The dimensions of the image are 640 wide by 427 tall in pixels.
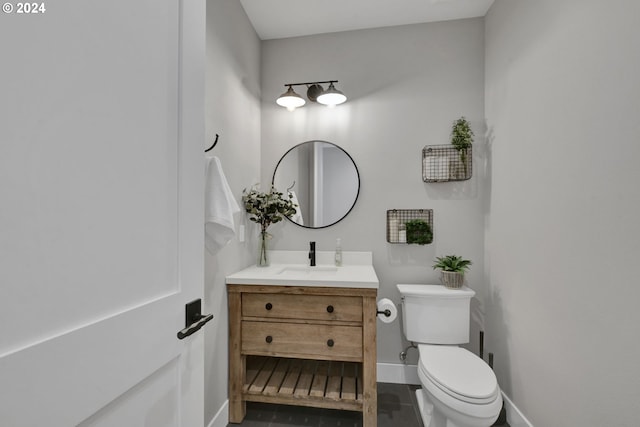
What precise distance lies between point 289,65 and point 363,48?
62 cm

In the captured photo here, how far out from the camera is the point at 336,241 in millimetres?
2277

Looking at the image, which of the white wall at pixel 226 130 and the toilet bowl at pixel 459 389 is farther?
the white wall at pixel 226 130

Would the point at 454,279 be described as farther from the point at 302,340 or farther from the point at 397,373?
the point at 302,340

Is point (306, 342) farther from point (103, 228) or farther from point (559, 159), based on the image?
point (559, 159)

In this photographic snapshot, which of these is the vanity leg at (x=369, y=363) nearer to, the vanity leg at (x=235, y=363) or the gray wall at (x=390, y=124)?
the gray wall at (x=390, y=124)

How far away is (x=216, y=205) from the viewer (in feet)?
4.49

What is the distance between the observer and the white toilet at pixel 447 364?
1316 mm

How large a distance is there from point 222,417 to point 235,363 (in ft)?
0.96

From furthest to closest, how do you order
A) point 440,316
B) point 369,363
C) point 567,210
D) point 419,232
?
point 419,232
point 440,316
point 369,363
point 567,210

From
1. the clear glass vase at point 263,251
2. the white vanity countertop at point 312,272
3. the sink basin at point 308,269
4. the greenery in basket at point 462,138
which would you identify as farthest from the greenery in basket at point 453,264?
the clear glass vase at point 263,251

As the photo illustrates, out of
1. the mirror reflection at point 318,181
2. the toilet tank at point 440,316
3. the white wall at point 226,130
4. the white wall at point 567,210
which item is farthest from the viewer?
the mirror reflection at point 318,181

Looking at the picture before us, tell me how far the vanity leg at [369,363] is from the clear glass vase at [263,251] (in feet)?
2.84

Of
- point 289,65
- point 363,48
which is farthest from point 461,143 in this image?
point 289,65

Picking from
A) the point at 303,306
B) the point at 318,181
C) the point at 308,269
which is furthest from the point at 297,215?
the point at 303,306
